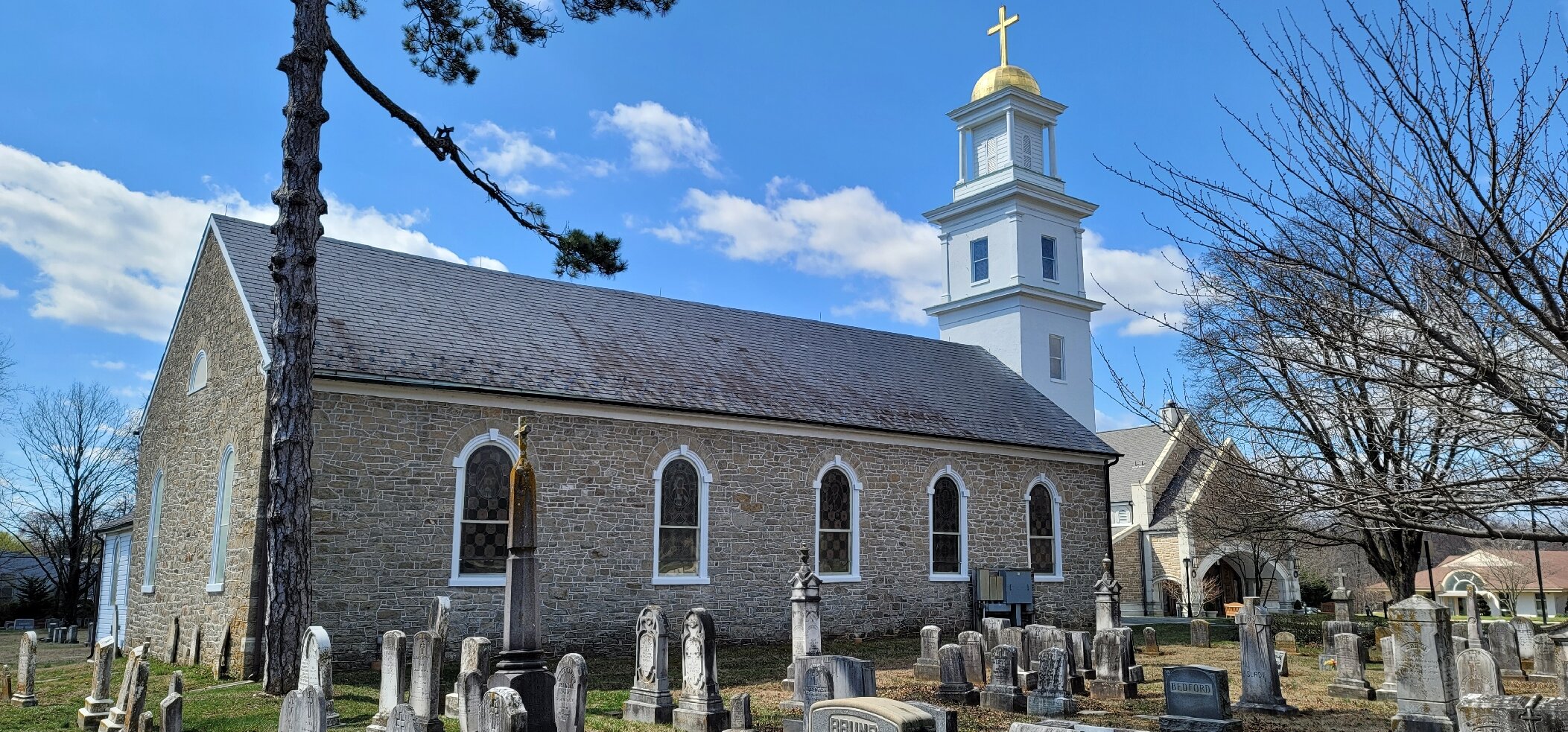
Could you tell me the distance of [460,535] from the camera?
16453 mm

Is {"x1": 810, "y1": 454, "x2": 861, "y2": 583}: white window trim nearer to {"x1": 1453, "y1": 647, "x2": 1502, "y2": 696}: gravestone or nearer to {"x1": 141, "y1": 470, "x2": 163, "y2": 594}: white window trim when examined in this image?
{"x1": 1453, "y1": 647, "x2": 1502, "y2": 696}: gravestone

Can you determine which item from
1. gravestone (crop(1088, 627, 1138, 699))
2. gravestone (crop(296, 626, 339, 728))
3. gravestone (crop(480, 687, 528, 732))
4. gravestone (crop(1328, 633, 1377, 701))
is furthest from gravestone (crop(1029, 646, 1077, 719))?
gravestone (crop(296, 626, 339, 728))

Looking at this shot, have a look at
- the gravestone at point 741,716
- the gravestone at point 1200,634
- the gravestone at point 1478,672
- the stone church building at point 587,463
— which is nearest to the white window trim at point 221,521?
the stone church building at point 587,463

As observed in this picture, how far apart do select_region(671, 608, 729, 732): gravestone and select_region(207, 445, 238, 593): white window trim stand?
8.69m

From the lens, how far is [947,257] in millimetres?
31578

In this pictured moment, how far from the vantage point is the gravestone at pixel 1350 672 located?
1261 centimetres

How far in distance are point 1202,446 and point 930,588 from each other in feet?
40.1

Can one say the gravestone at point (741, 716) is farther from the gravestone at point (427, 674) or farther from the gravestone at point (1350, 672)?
the gravestone at point (1350, 672)

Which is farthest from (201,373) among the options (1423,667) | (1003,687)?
(1423,667)

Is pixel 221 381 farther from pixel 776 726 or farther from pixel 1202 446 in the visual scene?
pixel 1202 446

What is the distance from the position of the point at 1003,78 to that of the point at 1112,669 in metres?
20.8

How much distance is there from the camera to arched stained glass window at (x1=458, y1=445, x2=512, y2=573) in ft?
54.4

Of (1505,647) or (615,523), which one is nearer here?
(1505,647)

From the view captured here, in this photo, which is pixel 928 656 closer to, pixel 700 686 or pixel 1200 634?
pixel 700 686
